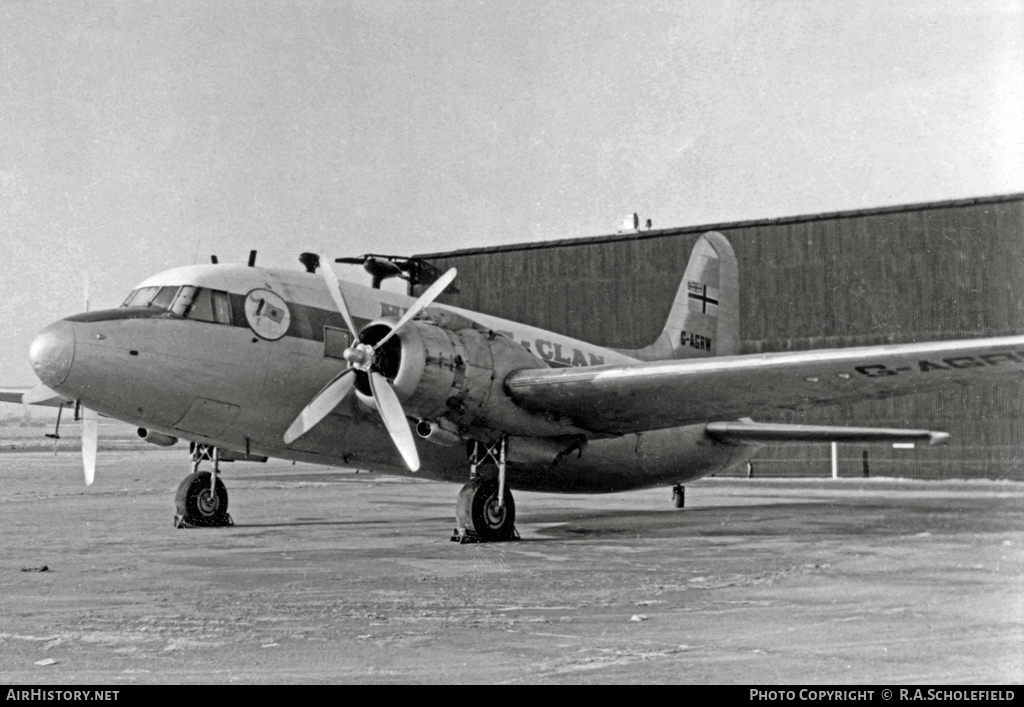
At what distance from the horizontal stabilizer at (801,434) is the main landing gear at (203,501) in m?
8.63

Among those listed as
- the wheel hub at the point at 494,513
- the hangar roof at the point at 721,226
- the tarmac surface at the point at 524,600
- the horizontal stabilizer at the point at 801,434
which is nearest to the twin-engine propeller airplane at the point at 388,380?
the wheel hub at the point at 494,513

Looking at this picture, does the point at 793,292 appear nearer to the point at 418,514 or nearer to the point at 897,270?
the point at 897,270

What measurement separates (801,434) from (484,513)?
7.34m

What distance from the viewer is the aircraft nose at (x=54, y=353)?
36.7 ft

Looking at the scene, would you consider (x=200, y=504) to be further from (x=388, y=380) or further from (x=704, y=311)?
(x=704, y=311)

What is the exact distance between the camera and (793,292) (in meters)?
31.2

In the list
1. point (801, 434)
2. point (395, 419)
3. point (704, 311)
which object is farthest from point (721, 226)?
point (395, 419)

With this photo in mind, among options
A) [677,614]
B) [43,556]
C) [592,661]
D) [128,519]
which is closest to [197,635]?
[592,661]

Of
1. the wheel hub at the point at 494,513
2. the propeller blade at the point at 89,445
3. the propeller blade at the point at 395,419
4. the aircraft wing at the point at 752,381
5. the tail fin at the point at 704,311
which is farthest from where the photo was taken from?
the tail fin at the point at 704,311

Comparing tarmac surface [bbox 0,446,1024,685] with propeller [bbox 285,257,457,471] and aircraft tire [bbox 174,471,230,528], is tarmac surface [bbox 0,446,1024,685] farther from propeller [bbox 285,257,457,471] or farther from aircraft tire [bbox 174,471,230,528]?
propeller [bbox 285,257,457,471]

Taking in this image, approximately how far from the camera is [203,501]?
48.7 ft

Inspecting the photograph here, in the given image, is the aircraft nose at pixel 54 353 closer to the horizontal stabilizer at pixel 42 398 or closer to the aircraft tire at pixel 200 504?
the aircraft tire at pixel 200 504

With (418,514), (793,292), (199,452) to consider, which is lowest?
(418,514)
